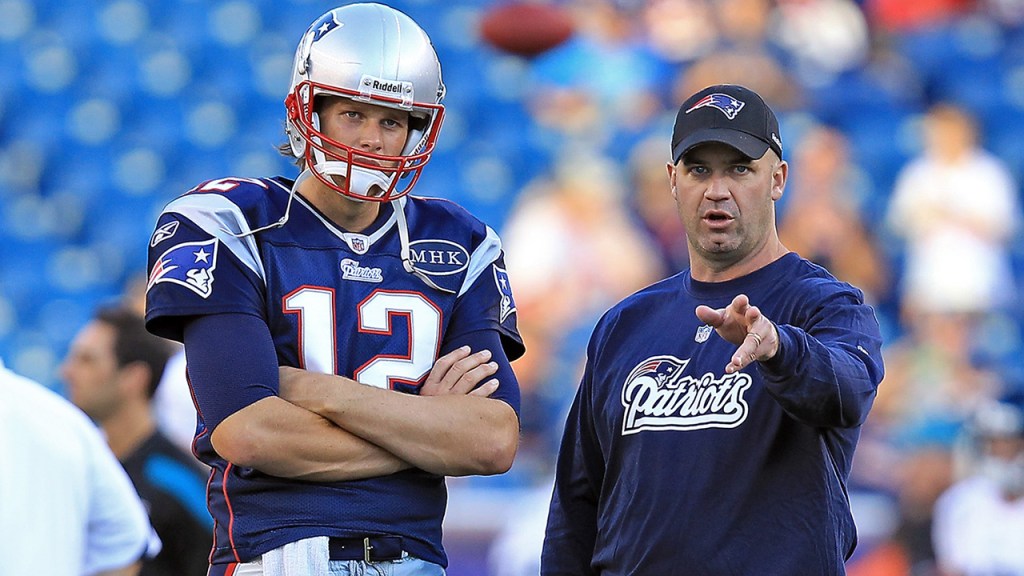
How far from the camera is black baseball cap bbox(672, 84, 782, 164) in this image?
11.9 ft

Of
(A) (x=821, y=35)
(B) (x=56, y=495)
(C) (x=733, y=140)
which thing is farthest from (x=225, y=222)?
(A) (x=821, y=35)

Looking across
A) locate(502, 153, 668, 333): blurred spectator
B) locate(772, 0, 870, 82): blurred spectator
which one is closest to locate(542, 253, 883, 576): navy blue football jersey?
locate(502, 153, 668, 333): blurred spectator

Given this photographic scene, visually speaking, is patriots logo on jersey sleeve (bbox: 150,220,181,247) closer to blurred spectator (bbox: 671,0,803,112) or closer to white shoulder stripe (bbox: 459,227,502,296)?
white shoulder stripe (bbox: 459,227,502,296)

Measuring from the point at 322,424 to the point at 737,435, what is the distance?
2.93 feet

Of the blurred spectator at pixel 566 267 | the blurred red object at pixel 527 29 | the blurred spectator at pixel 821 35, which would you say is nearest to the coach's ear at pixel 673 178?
the blurred spectator at pixel 566 267

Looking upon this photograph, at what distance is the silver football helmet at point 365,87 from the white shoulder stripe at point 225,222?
0.21 m

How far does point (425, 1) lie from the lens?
42.8 feet

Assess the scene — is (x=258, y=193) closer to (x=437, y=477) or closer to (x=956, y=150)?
(x=437, y=477)

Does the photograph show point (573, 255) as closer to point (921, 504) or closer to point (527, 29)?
point (527, 29)

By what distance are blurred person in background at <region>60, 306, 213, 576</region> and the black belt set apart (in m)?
2.01

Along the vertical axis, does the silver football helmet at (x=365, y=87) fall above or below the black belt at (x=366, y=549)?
above

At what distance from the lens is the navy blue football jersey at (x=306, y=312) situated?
3438 mm

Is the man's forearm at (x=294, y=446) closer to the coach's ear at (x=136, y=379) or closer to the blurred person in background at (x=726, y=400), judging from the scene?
the blurred person in background at (x=726, y=400)

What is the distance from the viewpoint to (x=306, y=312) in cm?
351
